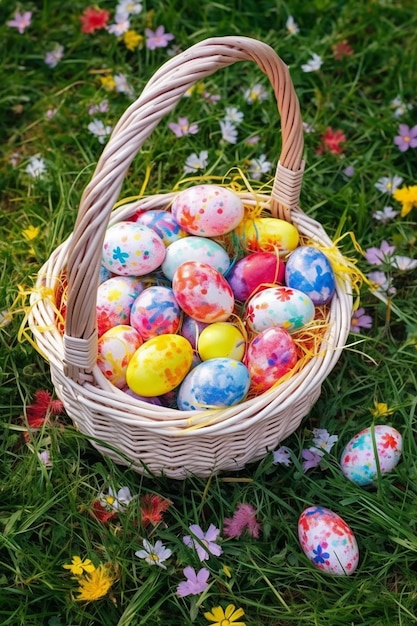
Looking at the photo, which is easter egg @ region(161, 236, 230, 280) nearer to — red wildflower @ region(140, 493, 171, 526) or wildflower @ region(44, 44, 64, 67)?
red wildflower @ region(140, 493, 171, 526)

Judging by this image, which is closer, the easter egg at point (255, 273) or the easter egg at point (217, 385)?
the easter egg at point (217, 385)

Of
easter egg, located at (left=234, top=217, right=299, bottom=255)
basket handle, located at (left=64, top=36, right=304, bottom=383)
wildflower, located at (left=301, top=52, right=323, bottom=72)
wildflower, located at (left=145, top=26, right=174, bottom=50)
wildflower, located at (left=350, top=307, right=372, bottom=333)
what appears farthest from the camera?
wildflower, located at (left=145, top=26, right=174, bottom=50)

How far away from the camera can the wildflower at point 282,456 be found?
1878 millimetres

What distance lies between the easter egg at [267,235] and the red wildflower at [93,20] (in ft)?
4.13

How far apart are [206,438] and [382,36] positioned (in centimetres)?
186

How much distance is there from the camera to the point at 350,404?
2.05 m

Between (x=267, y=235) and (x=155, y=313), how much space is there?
38 centimetres

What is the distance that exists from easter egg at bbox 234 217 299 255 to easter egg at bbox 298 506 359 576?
26.7 inches

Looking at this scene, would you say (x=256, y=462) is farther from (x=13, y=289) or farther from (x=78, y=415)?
(x=13, y=289)

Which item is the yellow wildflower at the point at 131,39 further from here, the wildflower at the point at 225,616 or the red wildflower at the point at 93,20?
the wildflower at the point at 225,616

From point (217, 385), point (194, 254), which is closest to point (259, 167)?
point (194, 254)

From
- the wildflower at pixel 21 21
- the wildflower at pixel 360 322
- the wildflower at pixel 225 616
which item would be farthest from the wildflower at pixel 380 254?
the wildflower at pixel 21 21

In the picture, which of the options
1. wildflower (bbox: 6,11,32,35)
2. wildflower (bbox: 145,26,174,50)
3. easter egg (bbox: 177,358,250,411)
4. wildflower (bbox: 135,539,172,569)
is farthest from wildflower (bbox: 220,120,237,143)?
wildflower (bbox: 135,539,172,569)

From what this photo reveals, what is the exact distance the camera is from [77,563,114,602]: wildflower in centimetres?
162
